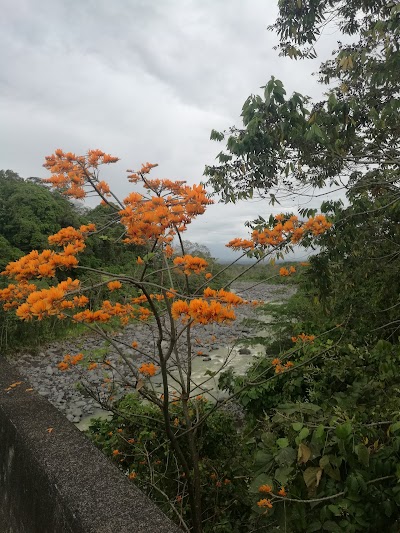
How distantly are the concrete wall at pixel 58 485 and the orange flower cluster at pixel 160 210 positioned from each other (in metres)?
0.98

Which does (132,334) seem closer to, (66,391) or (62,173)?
(66,391)

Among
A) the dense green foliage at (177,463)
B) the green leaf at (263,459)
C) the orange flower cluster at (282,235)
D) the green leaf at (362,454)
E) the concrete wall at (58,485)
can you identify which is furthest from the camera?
the dense green foliage at (177,463)

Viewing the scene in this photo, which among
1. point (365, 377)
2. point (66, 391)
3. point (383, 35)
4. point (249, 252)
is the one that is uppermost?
point (383, 35)

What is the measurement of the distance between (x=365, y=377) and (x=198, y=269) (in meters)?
1.42

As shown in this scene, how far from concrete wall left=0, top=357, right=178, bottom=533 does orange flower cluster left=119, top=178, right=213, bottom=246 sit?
3.21ft

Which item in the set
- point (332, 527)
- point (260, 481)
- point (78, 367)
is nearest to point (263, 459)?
point (260, 481)

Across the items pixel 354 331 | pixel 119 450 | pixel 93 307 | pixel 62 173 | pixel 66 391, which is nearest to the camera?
Result: pixel 62 173

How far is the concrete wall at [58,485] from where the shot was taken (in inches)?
47.4

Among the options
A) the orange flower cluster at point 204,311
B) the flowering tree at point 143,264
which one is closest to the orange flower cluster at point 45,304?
the flowering tree at point 143,264

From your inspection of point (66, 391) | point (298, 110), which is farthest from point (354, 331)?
point (66, 391)

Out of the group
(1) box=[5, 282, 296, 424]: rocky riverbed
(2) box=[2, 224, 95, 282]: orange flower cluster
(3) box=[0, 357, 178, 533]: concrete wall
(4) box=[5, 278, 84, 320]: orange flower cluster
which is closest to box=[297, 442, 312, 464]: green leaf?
(3) box=[0, 357, 178, 533]: concrete wall

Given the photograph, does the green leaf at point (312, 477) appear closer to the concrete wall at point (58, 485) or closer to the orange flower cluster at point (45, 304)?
the concrete wall at point (58, 485)

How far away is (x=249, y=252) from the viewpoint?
7.73 ft

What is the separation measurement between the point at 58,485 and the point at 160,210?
1203 mm
